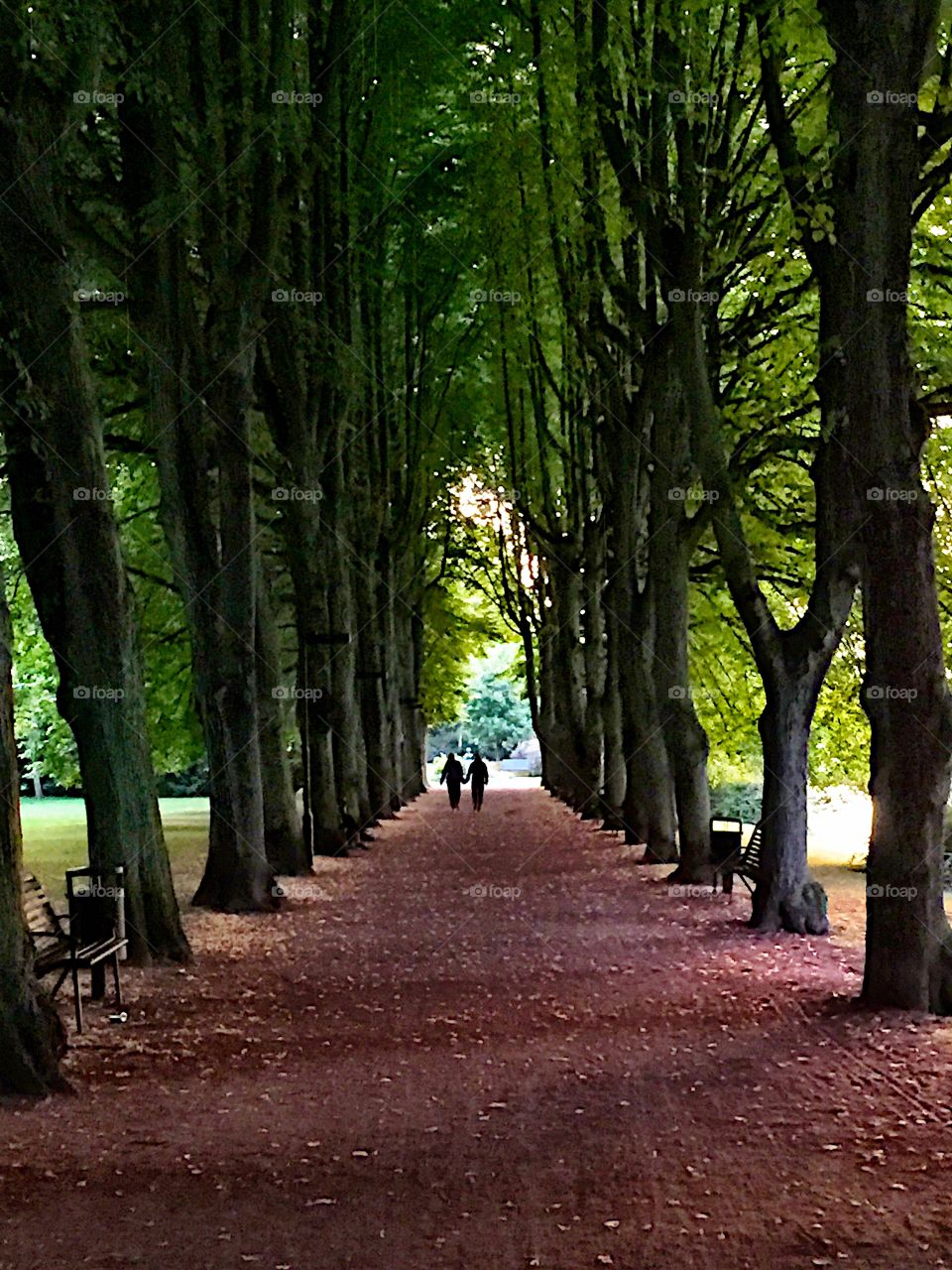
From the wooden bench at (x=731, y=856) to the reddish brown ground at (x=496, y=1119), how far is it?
2.62 meters

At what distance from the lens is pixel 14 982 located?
9383 millimetres

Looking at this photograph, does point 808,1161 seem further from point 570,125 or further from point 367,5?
point 367,5

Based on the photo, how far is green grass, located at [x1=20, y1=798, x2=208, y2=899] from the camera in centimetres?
2761

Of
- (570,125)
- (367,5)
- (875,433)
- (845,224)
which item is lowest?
(875,433)

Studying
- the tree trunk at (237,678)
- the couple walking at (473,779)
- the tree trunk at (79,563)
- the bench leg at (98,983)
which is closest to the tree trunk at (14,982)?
the bench leg at (98,983)

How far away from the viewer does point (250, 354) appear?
61.3 feet

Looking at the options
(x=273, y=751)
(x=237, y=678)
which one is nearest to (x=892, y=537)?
(x=237, y=678)

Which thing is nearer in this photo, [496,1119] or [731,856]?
[496,1119]

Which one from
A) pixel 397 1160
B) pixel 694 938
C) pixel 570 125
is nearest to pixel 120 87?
pixel 570 125

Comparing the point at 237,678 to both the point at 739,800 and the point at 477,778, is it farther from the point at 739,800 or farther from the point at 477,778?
the point at 739,800

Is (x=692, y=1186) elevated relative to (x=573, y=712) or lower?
lower

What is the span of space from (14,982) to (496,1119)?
9.56 ft

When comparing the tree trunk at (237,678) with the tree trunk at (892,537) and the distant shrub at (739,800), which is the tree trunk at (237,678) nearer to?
the tree trunk at (892,537)

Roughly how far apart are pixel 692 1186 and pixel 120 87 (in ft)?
44.6
